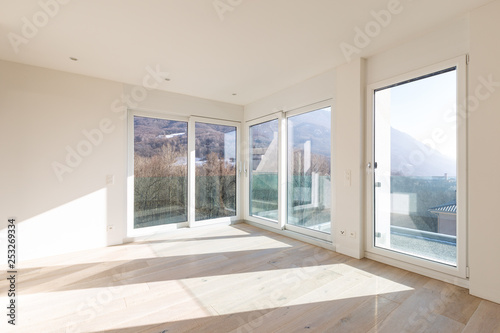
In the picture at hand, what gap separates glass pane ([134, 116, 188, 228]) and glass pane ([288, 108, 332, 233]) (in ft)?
6.96

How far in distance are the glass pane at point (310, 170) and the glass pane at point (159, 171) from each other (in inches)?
83.6

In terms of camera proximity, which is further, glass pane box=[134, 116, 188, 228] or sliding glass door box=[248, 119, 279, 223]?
sliding glass door box=[248, 119, 279, 223]

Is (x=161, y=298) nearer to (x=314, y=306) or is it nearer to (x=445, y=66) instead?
(x=314, y=306)

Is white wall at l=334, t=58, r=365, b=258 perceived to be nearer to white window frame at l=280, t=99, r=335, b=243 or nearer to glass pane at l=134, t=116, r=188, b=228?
white window frame at l=280, t=99, r=335, b=243

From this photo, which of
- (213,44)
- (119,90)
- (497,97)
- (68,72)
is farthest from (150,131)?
(497,97)

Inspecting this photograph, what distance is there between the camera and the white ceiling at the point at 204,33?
86.2 inches

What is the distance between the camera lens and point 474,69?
7.48ft

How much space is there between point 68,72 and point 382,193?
4775mm

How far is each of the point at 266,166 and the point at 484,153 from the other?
3297mm

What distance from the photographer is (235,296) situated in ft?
7.50

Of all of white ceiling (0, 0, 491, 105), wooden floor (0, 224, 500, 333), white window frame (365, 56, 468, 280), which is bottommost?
wooden floor (0, 224, 500, 333)

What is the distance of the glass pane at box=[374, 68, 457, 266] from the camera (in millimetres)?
2551

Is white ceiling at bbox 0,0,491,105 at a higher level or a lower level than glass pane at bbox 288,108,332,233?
higher

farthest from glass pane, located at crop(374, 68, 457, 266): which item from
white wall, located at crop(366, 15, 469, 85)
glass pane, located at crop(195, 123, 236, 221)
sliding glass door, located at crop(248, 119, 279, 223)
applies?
glass pane, located at crop(195, 123, 236, 221)
